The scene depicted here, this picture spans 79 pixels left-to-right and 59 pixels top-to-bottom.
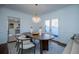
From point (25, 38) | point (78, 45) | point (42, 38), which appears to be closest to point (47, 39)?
point (42, 38)

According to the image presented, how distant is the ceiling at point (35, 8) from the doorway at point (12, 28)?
188 millimetres

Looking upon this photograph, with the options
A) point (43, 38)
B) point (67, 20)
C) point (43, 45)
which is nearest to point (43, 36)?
point (43, 38)

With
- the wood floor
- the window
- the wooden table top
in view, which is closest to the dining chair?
the wooden table top

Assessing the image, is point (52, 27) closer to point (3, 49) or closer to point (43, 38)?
point (43, 38)

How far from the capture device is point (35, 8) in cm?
158

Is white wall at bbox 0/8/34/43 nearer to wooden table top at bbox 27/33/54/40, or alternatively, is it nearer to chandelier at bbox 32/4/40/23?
chandelier at bbox 32/4/40/23

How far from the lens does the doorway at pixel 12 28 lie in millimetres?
1568

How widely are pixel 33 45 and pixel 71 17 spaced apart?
82cm

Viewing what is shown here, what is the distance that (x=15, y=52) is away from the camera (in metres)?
1.57

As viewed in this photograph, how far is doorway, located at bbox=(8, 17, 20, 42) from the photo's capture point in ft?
5.15

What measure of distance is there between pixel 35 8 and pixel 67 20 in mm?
591

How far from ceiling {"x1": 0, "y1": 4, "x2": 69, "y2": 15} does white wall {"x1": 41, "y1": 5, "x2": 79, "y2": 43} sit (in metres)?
0.07
